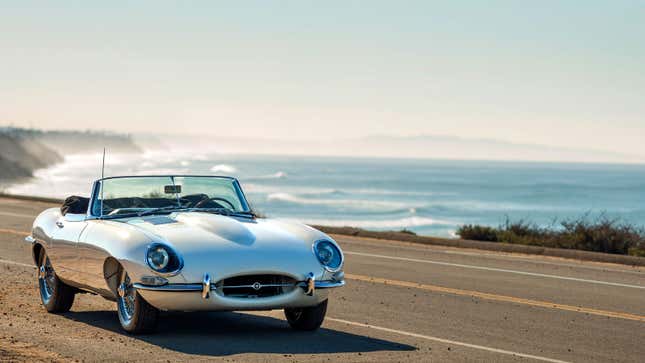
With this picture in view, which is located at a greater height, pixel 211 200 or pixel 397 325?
pixel 211 200

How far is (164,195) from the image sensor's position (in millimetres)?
10641

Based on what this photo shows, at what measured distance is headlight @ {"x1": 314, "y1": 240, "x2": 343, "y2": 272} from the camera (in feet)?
31.2

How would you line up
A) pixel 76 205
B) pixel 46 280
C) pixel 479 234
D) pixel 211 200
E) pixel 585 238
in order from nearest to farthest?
1. pixel 211 200
2. pixel 76 205
3. pixel 46 280
4. pixel 585 238
5. pixel 479 234

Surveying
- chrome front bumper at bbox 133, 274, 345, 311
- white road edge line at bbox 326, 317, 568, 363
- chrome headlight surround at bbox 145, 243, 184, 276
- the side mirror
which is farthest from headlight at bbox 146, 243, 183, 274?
white road edge line at bbox 326, 317, 568, 363

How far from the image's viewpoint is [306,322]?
981 centimetres

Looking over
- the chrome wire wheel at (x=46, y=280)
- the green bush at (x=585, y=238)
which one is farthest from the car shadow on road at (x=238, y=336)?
the green bush at (x=585, y=238)

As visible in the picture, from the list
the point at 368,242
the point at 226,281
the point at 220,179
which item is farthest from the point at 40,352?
the point at 368,242

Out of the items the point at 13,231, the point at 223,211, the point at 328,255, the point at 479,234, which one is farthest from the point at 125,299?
the point at 479,234

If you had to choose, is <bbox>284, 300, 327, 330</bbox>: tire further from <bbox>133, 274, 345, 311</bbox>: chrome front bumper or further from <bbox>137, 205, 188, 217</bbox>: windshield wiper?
<bbox>137, 205, 188, 217</bbox>: windshield wiper

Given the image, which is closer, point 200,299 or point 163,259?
point 200,299

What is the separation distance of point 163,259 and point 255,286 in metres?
0.81

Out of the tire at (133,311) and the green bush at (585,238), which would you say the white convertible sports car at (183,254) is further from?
the green bush at (585,238)

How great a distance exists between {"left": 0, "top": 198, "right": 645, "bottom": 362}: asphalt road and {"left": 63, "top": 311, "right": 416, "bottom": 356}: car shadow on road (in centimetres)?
1

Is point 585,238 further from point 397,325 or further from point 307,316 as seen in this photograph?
point 307,316
